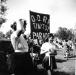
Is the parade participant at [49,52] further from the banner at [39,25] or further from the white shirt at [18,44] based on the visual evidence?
the white shirt at [18,44]

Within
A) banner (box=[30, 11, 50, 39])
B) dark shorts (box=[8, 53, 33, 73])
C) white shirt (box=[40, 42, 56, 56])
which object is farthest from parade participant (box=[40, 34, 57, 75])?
dark shorts (box=[8, 53, 33, 73])

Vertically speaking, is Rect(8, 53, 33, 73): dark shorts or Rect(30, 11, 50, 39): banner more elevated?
Rect(30, 11, 50, 39): banner

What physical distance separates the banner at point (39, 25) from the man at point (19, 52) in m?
1.79

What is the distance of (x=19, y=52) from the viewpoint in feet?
14.4

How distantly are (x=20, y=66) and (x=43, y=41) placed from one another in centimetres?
232

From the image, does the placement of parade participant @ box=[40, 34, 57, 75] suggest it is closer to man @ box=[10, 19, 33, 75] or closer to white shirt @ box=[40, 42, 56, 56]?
white shirt @ box=[40, 42, 56, 56]

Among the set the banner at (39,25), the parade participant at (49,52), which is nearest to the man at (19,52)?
the banner at (39,25)

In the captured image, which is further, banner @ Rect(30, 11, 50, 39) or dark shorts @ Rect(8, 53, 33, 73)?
banner @ Rect(30, 11, 50, 39)

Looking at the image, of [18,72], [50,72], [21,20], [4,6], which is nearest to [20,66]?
[18,72]

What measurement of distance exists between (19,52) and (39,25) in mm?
2137

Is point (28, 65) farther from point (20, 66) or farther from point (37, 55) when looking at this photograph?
point (37, 55)

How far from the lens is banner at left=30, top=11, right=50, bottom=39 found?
6195 millimetres

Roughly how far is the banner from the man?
1.79m

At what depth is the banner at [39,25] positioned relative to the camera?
620 cm
